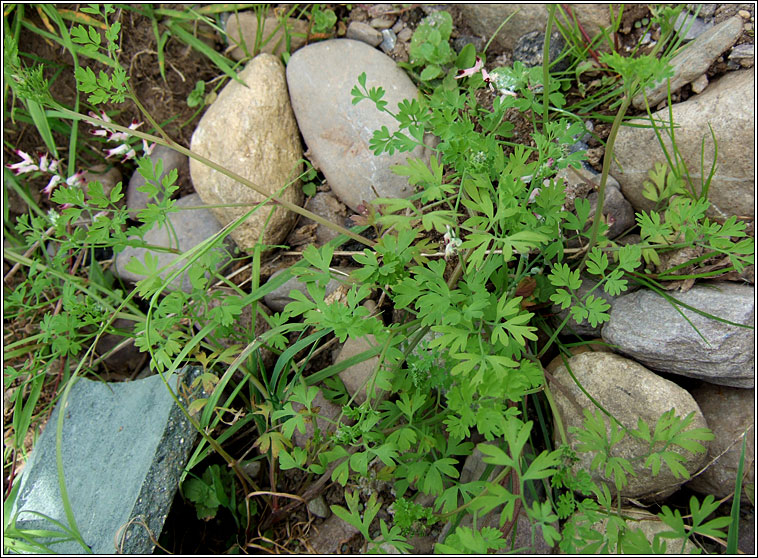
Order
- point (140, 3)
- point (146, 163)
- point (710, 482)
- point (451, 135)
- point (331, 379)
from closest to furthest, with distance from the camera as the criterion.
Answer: point (451, 135) < point (146, 163) < point (710, 482) < point (331, 379) < point (140, 3)

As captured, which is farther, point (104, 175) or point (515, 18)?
point (104, 175)

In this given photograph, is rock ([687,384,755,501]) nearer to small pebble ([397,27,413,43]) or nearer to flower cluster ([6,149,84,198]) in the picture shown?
small pebble ([397,27,413,43])

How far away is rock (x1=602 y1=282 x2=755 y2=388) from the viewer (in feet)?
6.61

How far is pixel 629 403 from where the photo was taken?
2084mm

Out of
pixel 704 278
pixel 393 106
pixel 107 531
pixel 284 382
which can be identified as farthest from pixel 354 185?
pixel 107 531

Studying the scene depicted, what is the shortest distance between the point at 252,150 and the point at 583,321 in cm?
172

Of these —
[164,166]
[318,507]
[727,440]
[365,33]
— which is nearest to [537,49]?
[365,33]

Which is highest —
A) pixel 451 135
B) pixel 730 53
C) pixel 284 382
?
pixel 730 53

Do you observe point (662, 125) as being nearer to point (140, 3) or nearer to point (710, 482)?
point (710, 482)

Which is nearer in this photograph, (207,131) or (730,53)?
(730,53)

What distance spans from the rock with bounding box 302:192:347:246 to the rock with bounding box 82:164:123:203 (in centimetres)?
119

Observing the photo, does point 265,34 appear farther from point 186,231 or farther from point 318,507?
point 318,507

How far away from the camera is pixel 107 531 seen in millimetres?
2174

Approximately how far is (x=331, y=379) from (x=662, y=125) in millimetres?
1748
